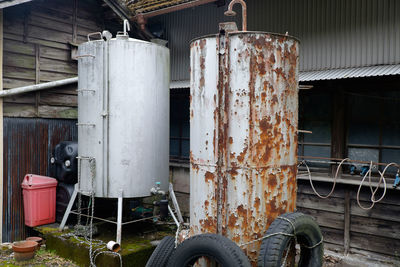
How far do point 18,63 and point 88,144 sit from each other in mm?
2447

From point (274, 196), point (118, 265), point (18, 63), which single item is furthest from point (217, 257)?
point (18, 63)

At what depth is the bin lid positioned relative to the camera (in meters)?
6.56

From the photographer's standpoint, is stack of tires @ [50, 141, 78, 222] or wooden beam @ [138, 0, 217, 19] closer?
stack of tires @ [50, 141, 78, 222]

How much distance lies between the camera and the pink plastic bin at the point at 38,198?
6.57 metres

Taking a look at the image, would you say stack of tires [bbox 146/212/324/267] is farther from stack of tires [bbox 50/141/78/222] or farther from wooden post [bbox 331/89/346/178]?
stack of tires [bbox 50/141/78/222]

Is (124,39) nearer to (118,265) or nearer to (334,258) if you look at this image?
(118,265)

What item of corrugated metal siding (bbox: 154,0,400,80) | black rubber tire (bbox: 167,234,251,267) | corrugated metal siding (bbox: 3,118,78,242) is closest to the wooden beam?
corrugated metal siding (bbox: 154,0,400,80)

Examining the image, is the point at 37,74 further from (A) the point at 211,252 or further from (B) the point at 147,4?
(A) the point at 211,252

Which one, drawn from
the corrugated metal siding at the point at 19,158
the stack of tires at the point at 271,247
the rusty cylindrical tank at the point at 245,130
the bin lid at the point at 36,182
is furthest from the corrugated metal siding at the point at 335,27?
the bin lid at the point at 36,182

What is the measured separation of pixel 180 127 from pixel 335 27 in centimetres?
412

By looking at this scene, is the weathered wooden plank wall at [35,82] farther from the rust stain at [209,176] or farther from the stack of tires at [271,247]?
the rust stain at [209,176]

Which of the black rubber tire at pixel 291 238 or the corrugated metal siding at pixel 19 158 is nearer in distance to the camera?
the black rubber tire at pixel 291 238

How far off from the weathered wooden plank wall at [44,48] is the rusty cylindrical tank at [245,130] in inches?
176

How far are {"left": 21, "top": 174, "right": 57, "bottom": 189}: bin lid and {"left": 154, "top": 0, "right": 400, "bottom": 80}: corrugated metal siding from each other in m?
4.79
